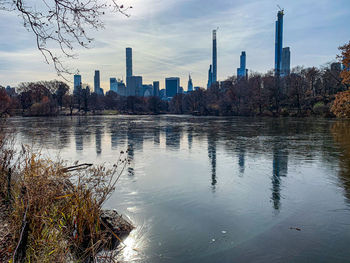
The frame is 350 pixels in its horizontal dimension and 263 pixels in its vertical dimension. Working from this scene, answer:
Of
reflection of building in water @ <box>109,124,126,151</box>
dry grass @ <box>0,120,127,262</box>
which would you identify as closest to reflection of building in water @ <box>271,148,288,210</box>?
dry grass @ <box>0,120,127,262</box>

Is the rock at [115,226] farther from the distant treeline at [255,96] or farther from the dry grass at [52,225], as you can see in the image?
the distant treeline at [255,96]

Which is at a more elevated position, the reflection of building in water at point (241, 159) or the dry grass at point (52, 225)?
the dry grass at point (52, 225)

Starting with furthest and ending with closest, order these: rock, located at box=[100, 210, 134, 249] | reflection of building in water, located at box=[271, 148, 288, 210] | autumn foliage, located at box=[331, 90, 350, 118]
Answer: autumn foliage, located at box=[331, 90, 350, 118] < reflection of building in water, located at box=[271, 148, 288, 210] < rock, located at box=[100, 210, 134, 249]

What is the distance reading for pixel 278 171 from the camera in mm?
11742

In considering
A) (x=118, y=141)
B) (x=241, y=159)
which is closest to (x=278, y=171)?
(x=241, y=159)

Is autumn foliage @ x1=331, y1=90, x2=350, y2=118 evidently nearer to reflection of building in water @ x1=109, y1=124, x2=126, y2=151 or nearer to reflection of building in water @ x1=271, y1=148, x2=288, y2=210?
reflection of building in water @ x1=271, y1=148, x2=288, y2=210

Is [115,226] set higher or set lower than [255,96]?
lower

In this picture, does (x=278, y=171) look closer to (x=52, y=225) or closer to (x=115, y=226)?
(x=115, y=226)

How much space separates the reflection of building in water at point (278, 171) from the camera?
828 centimetres

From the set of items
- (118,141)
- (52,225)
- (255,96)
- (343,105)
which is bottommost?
(118,141)

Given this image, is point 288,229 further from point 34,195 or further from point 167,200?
point 34,195

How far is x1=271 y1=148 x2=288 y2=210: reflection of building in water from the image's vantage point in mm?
8279

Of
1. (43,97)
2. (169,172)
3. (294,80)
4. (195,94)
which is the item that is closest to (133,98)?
(195,94)

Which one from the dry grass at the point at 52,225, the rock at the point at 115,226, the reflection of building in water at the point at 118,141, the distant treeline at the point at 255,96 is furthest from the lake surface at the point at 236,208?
the distant treeline at the point at 255,96
